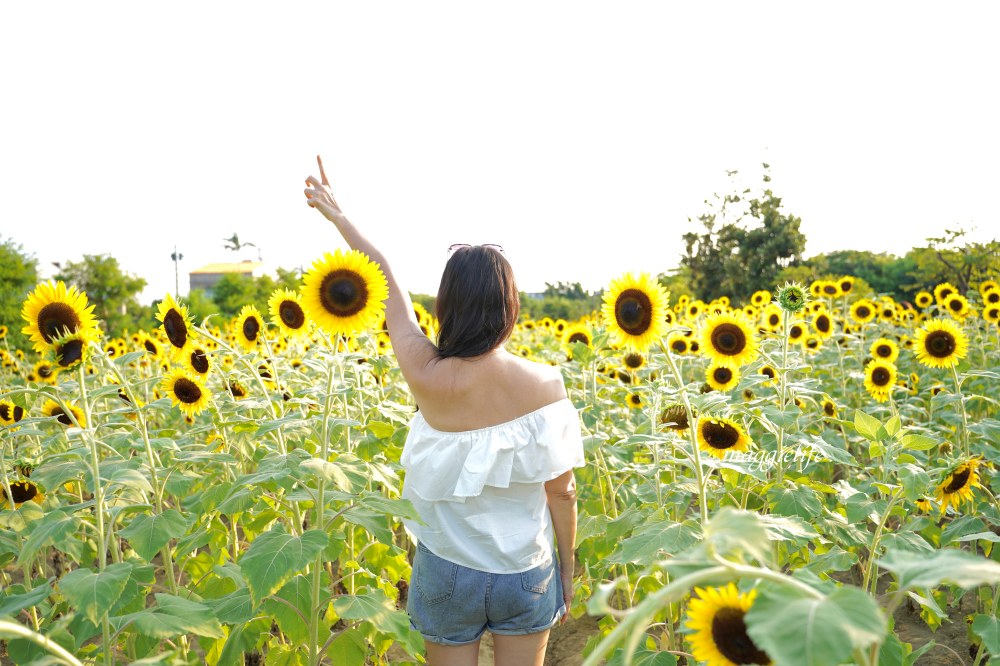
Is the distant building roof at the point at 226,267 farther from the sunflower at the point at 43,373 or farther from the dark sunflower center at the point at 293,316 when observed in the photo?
the dark sunflower center at the point at 293,316

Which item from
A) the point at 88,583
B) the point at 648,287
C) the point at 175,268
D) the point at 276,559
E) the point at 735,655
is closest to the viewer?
the point at 735,655

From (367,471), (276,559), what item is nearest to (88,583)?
(276,559)

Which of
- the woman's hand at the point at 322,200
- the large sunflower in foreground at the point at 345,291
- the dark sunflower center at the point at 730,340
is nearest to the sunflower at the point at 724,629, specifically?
the large sunflower in foreground at the point at 345,291

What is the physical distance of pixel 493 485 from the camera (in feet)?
8.03

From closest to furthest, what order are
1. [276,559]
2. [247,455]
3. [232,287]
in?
[276,559], [247,455], [232,287]

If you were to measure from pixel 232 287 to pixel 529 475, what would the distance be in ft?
113

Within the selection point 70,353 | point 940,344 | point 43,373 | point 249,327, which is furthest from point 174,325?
point 940,344

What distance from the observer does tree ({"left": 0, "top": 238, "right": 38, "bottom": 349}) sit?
1554 centimetres

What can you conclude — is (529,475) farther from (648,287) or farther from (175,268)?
(175,268)

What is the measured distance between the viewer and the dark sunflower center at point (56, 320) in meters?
2.64

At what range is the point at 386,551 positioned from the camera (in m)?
3.31

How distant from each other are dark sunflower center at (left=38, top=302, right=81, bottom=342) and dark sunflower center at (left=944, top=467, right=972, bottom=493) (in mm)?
3314

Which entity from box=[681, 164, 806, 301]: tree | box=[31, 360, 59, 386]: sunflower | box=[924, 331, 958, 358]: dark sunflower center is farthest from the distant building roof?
box=[924, 331, 958, 358]: dark sunflower center

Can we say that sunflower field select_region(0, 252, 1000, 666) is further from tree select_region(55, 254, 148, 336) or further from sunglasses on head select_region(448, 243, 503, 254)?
tree select_region(55, 254, 148, 336)
